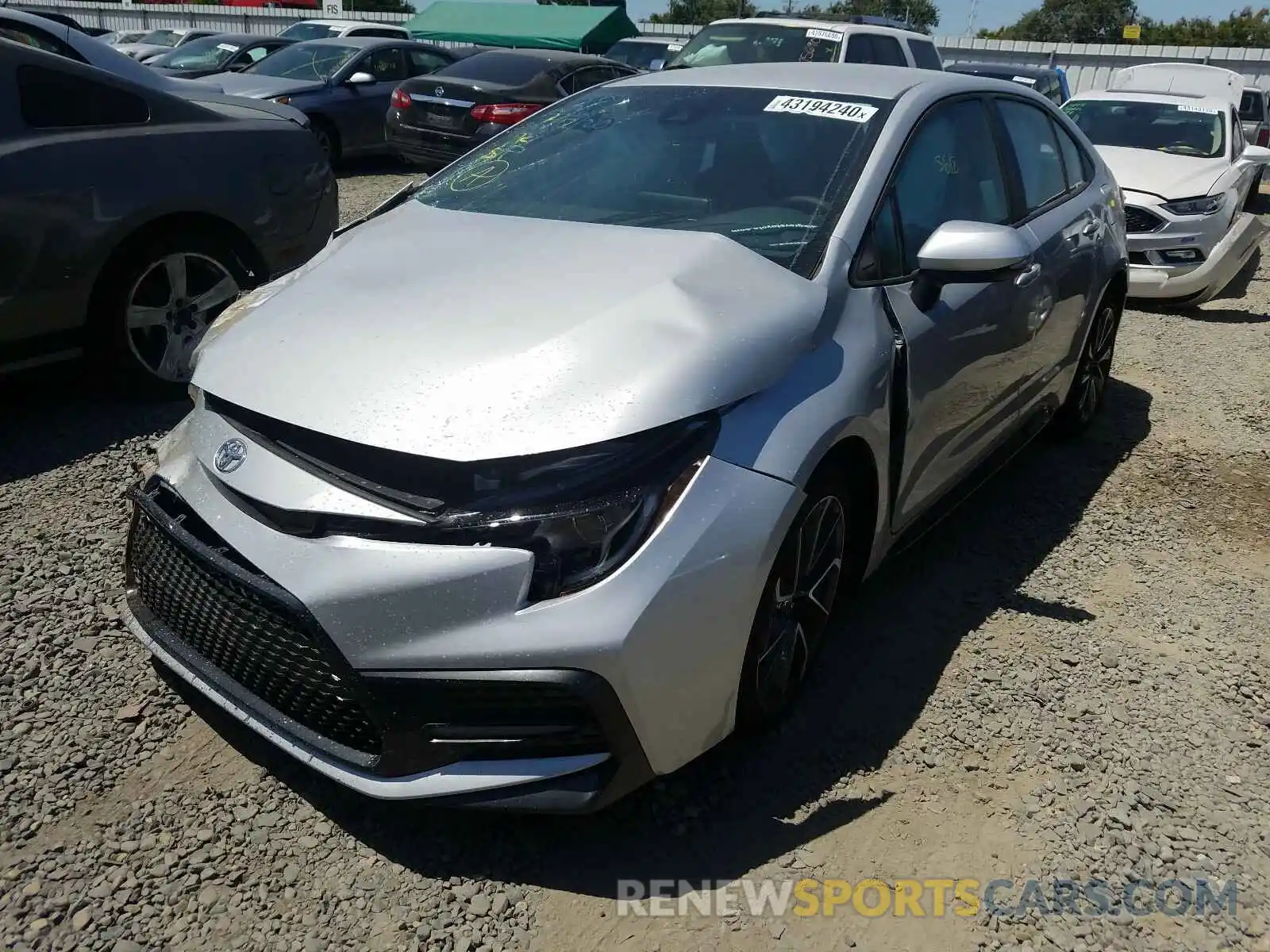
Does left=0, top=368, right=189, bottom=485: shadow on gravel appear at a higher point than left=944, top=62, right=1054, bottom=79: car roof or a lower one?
lower

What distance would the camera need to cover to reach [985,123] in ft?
12.3

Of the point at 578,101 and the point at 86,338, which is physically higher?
the point at 578,101

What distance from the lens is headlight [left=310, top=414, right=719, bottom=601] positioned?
6.84 ft

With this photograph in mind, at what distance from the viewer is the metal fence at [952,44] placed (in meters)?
29.8

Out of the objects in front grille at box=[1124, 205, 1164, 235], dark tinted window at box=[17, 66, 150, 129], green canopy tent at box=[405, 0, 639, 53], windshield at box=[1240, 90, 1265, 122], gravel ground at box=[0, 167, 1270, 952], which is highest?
green canopy tent at box=[405, 0, 639, 53]

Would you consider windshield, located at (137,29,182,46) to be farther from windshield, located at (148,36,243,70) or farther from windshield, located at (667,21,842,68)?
windshield, located at (667,21,842,68)

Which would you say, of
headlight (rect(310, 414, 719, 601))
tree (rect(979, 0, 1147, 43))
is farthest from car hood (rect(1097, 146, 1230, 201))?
tree (rect(979, 0, 1147, 43))

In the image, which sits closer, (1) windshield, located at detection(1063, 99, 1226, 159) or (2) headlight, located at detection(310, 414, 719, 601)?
(2) headlight, located at detection(310, 414, 719, 601)

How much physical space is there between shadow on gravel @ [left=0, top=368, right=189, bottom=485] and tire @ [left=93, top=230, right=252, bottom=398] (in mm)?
134

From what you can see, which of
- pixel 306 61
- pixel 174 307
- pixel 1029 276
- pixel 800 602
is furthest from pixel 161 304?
pixel 306 61

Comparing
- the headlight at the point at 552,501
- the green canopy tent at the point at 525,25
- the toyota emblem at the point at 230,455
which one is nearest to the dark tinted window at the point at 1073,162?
the headlight at the point at 552,501

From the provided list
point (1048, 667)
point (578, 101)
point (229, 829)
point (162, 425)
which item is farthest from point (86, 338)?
point (1048, 667)

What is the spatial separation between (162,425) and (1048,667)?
363 cm

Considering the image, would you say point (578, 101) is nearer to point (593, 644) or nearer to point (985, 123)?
point (985, 123)
